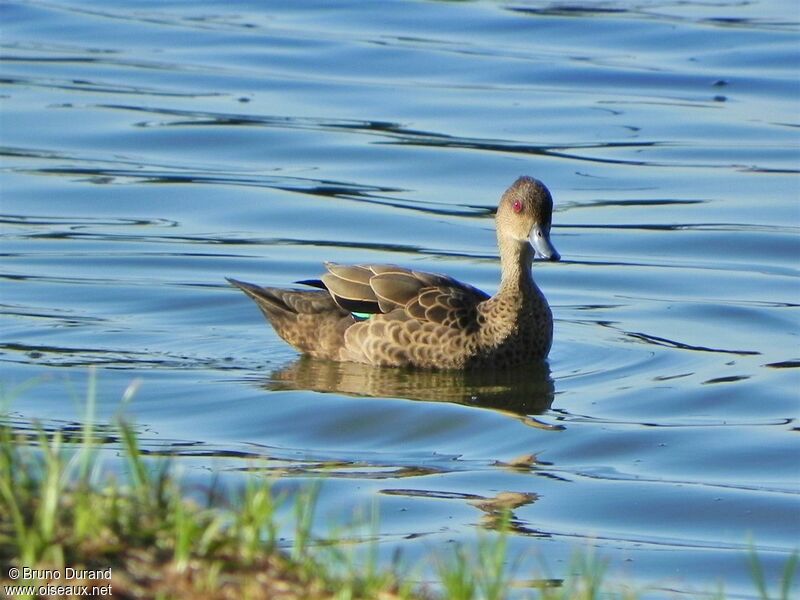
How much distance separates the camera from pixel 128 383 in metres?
10.1

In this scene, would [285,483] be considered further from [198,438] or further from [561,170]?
[561,170]

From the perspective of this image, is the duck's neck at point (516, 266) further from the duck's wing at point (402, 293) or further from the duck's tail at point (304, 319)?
the duck's tail at point (304, 319)

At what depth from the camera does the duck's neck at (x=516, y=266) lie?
11164 mm

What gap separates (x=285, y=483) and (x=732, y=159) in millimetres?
9635

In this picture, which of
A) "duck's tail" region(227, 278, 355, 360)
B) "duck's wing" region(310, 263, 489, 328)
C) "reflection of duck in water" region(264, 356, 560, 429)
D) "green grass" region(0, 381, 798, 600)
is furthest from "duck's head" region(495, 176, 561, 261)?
"green grass" region(0, 381, 798, 600)

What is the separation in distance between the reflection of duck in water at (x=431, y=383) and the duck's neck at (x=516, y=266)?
50 centimetres

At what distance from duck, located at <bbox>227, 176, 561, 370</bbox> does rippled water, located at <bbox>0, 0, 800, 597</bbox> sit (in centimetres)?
20

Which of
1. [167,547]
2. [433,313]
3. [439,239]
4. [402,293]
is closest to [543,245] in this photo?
[433,313]

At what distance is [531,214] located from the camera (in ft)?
36.2

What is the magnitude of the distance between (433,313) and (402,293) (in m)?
0.23

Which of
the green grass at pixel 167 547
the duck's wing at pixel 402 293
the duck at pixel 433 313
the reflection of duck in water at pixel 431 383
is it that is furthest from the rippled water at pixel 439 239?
the green grass at pixel 167 547

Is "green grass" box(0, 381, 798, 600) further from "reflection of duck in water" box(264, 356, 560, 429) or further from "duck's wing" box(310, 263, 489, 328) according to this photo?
"duck's wing" box(310, 263, 489, 328)

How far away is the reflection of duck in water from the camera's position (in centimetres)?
1023

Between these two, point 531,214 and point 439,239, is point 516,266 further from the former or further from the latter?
point 439,239
